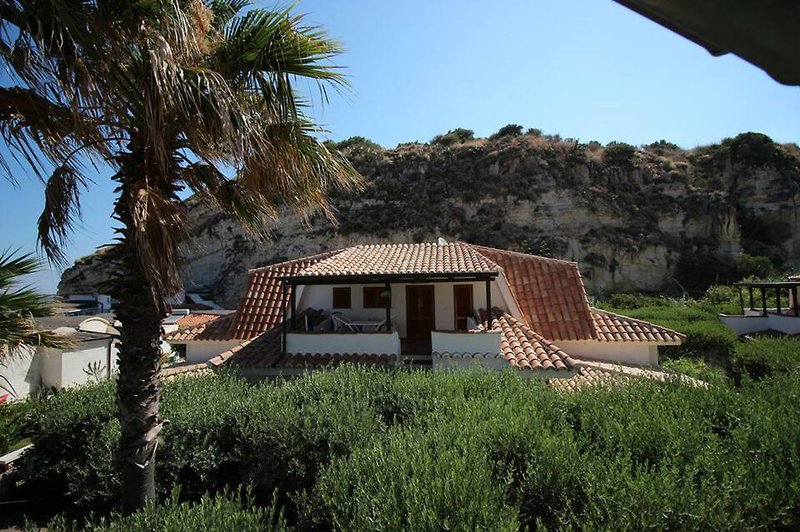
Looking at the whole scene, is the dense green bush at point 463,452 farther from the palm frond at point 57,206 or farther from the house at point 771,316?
the house at point 771,316

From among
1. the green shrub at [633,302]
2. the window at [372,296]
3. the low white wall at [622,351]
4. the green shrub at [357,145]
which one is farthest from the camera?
the green shrub at [357,145]

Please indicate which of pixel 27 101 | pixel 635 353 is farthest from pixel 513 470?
pixel 635 353

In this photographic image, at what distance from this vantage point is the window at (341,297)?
13.2 m

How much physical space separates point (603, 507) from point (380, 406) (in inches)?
134

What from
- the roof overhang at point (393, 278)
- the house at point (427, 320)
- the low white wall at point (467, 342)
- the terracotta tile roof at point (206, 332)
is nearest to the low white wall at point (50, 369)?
the terracotta tile roof at point (206, 332)

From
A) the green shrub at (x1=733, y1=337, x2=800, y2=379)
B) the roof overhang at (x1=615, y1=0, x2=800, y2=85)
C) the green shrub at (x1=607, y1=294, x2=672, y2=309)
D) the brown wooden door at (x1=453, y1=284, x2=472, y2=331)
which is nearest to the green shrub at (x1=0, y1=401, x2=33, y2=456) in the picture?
the brown wooden door at (x1=453, y1=284, x2=472, y2=331)

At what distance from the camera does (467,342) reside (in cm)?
986

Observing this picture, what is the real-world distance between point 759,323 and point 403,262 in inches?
862

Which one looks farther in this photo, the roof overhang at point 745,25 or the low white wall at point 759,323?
the low white wall at point 759,323

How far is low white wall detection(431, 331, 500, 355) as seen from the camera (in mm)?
9719

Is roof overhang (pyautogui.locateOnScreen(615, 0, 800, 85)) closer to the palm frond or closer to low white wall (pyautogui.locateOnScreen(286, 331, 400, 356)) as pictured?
the palm frond

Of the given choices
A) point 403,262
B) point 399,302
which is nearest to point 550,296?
point 399,302

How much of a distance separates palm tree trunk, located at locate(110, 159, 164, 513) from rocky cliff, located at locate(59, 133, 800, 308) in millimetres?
29714

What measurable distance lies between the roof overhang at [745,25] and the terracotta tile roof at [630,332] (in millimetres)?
12501
